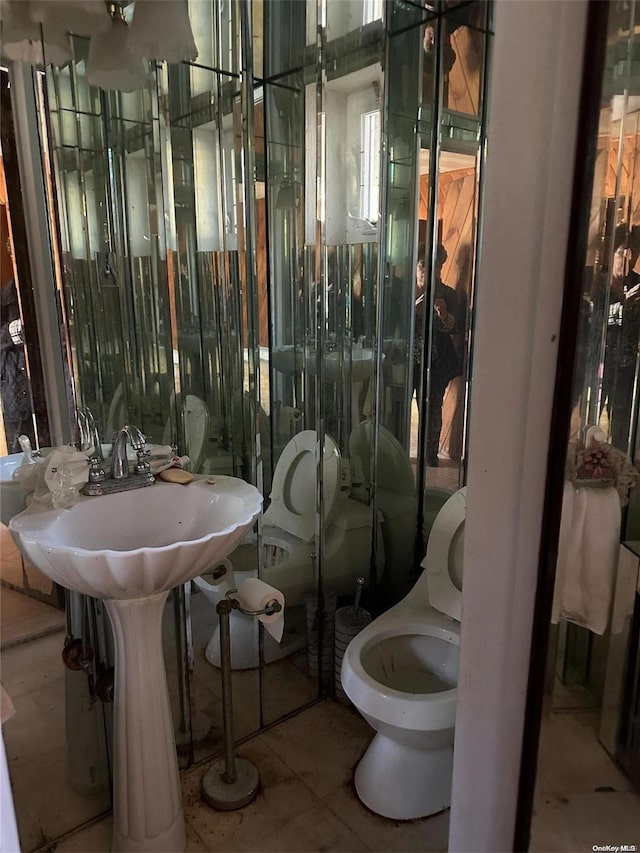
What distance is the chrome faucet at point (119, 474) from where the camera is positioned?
4.77 ft

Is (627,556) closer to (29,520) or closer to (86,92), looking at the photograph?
(29,520)

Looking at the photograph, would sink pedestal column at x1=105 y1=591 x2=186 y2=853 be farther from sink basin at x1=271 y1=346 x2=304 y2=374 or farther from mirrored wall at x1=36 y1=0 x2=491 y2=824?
sink basin at x1=271 y1=346 x2=304 y2=374

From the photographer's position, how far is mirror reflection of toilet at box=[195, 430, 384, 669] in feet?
6.75

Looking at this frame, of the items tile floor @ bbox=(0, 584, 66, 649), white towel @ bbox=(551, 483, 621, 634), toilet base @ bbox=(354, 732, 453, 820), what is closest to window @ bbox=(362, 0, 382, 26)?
white towel @ bbox=(551, 483, 621, 634)

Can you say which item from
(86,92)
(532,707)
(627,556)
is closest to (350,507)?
(627,556)

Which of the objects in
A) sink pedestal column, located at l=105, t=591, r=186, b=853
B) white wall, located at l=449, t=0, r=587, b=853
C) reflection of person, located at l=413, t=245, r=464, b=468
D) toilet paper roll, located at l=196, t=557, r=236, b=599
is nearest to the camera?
white wall, located at l=449, t=0, r=587, b=853

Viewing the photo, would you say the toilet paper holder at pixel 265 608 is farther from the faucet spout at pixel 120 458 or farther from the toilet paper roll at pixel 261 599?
the faucet spout at pixel 120 458

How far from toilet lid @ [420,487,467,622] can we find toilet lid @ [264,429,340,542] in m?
0.44

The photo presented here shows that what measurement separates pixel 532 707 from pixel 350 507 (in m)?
1.28

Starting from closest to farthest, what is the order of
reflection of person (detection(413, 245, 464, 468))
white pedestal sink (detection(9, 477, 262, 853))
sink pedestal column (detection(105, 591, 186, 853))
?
white pedestal sink (detection(9, 477, 262, 853))
sink pedestal column (detection(105, 591, 186, 853))
reflection of person (detection(413, 245, 464, 468))

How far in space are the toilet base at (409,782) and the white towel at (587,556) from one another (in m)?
0.72

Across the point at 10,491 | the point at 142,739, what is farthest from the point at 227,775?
the point at 10,491

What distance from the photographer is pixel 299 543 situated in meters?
2.11

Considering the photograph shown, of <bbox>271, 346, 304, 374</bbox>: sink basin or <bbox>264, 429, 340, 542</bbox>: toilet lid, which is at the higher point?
<bbox>271, 346, 304, 374</bbox>: sink basin
